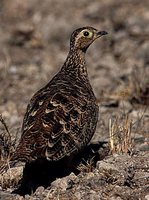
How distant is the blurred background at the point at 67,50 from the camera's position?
10.3 metres

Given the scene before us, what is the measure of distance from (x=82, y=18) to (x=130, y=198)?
9.50 meters

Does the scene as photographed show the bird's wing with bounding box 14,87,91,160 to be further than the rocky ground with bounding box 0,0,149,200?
No

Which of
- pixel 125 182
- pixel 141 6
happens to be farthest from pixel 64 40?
pixel 125 182

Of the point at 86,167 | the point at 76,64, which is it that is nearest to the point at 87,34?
the point at 76,64

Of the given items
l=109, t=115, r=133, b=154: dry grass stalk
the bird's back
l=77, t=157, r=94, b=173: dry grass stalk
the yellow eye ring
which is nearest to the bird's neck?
the yellow eye ring

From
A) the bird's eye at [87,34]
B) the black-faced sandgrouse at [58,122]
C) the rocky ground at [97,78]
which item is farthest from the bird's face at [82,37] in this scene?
the rocky ground at [97,78]

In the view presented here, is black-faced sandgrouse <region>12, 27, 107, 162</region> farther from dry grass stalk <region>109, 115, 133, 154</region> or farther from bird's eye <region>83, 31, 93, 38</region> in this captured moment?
bird's eye <region>83, 31, 93, 38</region>

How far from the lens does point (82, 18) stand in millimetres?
15297

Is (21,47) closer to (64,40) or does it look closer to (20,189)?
(64,40)

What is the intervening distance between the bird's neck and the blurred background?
3.33ft

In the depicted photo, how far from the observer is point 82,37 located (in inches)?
318

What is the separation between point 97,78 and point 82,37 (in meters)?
3.91

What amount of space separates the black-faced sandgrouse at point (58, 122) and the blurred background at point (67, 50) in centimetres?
155

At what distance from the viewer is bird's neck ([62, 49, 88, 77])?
7910 millimetres
